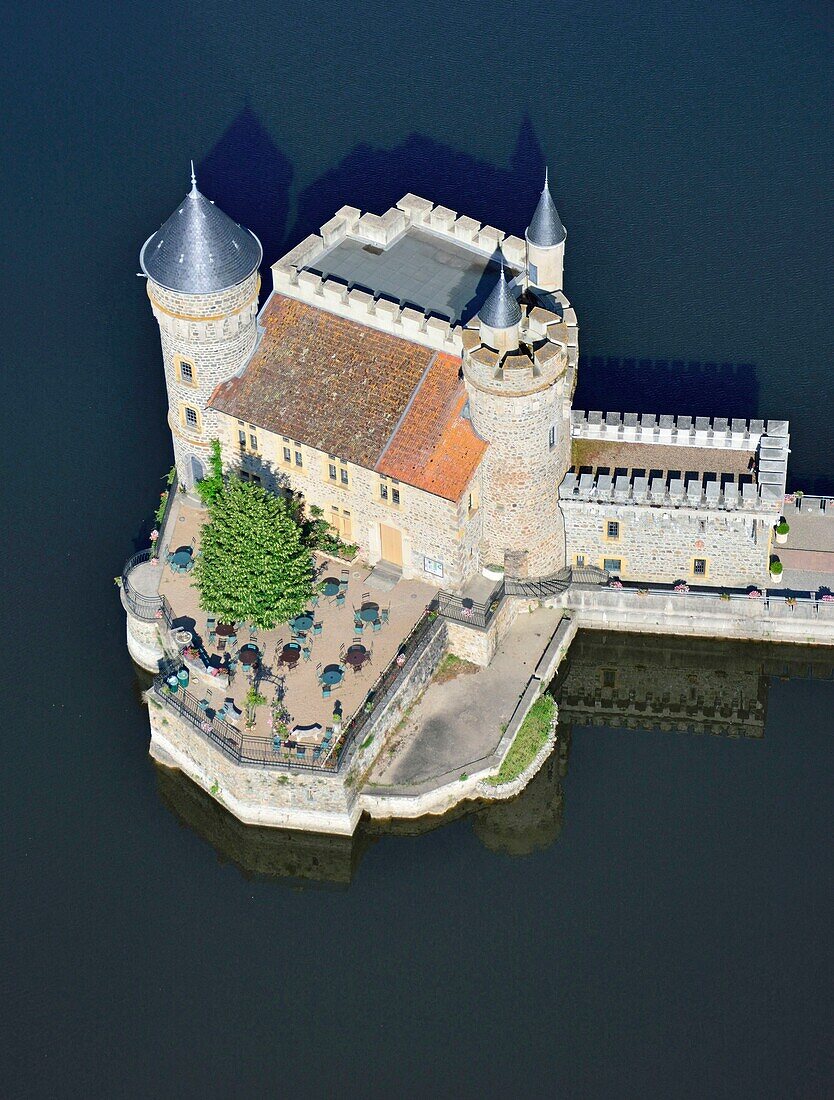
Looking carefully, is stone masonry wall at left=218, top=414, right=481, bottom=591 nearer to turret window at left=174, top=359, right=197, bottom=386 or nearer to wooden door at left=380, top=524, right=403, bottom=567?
wooden door at left=380, top=524, right=403, bottom=567

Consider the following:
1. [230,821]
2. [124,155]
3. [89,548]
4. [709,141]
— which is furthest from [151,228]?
[230,821]

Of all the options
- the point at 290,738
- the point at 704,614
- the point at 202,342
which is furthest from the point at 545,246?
the point at 290,738

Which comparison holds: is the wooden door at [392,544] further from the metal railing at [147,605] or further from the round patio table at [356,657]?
the metal railing at [147,605]

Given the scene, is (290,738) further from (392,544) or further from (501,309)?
(501,309)

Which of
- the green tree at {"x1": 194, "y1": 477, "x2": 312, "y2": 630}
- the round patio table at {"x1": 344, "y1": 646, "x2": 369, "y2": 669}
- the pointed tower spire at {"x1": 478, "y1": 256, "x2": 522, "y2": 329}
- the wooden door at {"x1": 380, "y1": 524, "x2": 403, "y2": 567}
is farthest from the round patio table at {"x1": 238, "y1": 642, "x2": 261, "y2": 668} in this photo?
the pointed tower spire at {"x1": 478, "y1": 256, "x2": 522, "y2": 329}

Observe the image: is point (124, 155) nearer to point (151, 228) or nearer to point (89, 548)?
point (151, 228)
